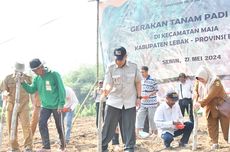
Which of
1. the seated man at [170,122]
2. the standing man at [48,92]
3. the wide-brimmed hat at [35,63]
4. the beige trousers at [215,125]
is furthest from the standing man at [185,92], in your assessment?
the wide-brimmed hat at [35,63]

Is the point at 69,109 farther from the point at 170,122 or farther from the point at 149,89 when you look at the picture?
the point at 170,122

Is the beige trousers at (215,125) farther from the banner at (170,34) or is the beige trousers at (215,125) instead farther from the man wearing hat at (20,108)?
the man wearing hat at (20,108)

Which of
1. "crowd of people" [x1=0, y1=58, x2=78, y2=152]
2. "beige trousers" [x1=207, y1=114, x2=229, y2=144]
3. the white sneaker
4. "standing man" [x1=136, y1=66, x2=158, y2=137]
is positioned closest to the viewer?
"crowd of people" [x1=0, y1=58, x2=78, y2=152]

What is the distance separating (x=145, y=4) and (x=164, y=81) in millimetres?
1700

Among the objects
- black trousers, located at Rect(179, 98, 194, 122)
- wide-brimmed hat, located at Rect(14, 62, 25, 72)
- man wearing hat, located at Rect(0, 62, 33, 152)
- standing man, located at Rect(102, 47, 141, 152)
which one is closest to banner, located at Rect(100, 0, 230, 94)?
black trousers, located at Rect(179, 98, 194, 122)

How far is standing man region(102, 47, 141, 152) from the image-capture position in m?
6.15

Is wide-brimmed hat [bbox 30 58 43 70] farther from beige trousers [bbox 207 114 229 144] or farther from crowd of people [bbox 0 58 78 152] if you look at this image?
beige trousers [bbox 207 114 229 144]

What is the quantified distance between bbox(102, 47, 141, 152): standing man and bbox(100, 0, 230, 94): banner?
296cm

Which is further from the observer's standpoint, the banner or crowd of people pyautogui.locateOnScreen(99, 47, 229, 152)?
the banner

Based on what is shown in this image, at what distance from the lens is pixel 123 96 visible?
6156mm

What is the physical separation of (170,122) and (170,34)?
9.00ft

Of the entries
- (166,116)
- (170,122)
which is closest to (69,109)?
(166,116)

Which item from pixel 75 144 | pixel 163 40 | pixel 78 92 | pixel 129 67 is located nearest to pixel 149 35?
pixel 163 40

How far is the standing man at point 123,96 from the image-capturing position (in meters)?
6.15
